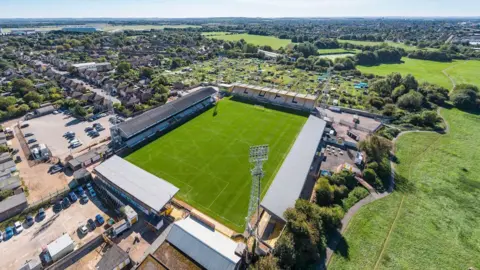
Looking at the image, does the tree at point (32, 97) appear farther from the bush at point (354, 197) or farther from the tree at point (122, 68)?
the bush at point (354, 197)

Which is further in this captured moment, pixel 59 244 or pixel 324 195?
pixel 324 195

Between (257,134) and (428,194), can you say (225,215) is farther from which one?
(428,194)

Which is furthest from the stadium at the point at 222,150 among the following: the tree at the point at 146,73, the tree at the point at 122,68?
the tree at the point at 122,68

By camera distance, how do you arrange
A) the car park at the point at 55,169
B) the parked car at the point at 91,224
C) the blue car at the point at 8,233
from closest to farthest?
1. the blue car at the point at 8,233
2. the parked car at the point at 91,224
3. the car park at the point at 55,169

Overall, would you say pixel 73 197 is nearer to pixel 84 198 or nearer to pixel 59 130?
pixel 84 198

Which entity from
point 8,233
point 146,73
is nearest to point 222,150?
point 8,233

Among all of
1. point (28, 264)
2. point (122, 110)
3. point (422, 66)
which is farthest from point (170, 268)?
point (422, 66)
